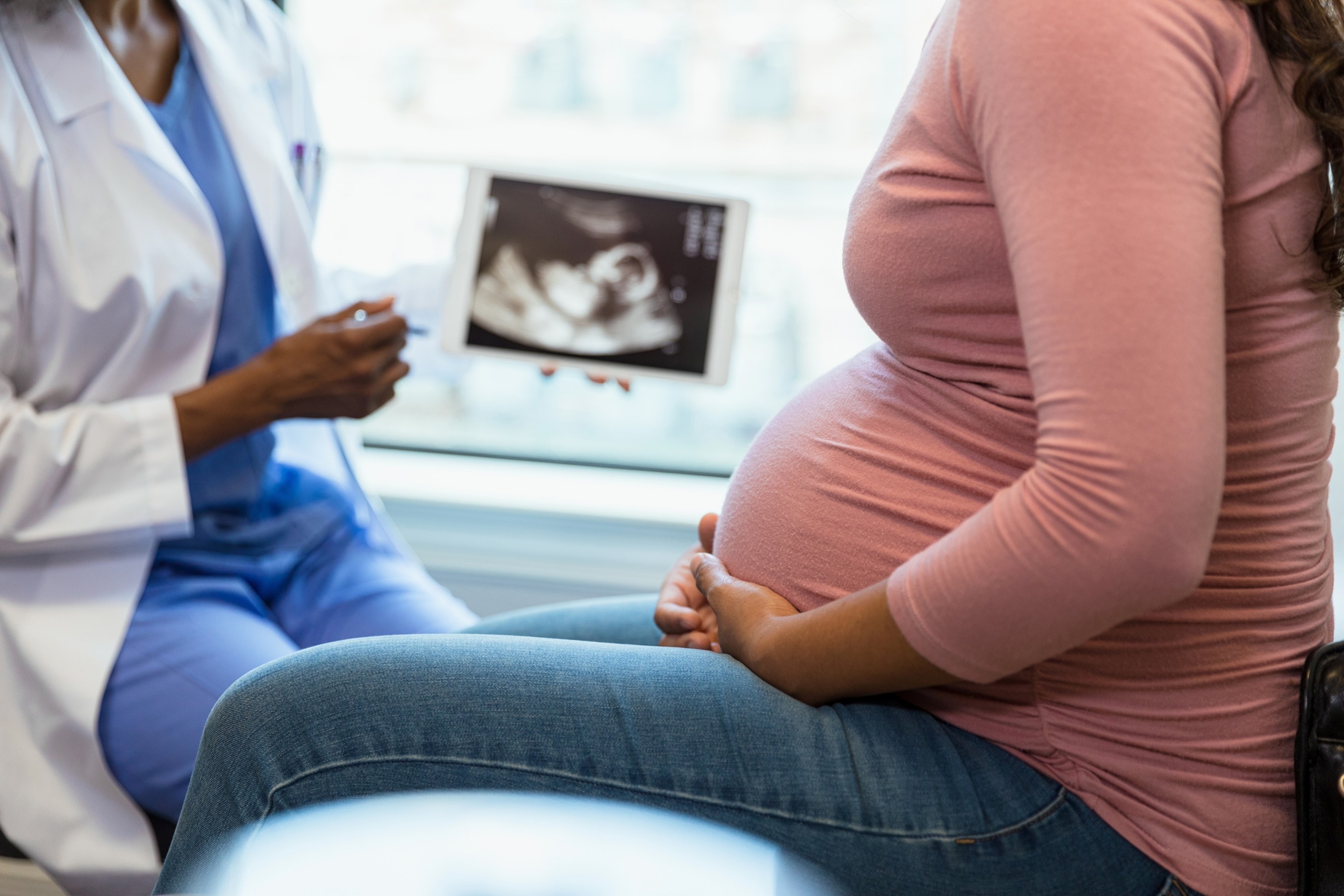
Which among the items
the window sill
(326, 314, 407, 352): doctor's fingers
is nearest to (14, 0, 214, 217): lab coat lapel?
(326, 314, 407, 352): doctor's fingers

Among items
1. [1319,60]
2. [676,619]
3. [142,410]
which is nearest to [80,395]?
[142,410]

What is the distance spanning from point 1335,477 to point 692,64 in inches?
39.7

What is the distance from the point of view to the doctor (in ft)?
3.14

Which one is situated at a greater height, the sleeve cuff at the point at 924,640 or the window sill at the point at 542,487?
the sleeve cuff at the point at 924,640

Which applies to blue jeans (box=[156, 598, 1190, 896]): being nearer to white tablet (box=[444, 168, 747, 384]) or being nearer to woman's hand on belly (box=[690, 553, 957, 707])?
woman's hand on belly (box=[690, 553, 957, 707])

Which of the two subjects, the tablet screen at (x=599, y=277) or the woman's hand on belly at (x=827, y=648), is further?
the tablet screen at (x=599, y=277)

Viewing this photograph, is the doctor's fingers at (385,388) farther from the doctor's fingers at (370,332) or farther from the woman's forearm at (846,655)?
the woman's forearm at (846,655)

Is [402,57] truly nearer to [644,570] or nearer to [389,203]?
[389,203]

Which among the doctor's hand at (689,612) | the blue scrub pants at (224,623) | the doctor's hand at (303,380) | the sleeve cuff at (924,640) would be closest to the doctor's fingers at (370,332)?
the doctor's hand at (303,380)

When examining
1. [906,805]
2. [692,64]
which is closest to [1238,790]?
[906,805]

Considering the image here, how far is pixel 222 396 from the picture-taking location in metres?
1.02

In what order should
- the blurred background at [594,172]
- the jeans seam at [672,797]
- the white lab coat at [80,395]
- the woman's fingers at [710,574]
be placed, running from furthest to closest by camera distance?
the blurred background at [594,172]
the white lab coat at [80,395]
the woman's fingers at [710,574]
the jeans seam at [672,797]

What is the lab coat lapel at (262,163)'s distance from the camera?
3.80 ft

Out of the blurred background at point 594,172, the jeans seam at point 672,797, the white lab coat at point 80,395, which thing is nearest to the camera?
the jeans seam at point 672,797
